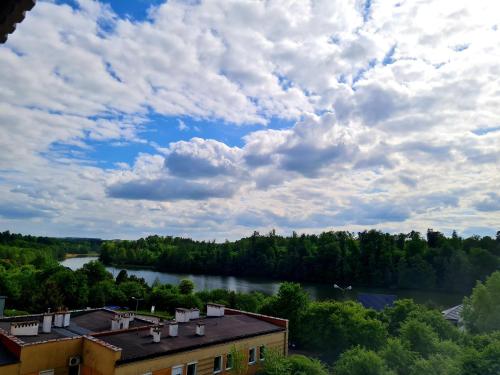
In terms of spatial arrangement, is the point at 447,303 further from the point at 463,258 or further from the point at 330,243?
the point at 330,243

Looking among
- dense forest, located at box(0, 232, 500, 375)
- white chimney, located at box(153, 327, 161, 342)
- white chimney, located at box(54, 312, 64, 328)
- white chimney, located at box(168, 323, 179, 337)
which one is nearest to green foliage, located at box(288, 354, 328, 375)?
dense forest, located at box(0, 232, 500, 375)

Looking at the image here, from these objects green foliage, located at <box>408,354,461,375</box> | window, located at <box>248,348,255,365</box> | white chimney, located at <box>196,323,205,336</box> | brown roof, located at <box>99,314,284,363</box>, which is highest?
white chimney, located at <box>196,323,205,336</box>

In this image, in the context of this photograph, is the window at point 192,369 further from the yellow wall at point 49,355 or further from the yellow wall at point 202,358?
the yellow wall at point 49,355

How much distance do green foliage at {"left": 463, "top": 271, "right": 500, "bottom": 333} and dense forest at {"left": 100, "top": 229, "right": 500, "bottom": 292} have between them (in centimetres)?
6788

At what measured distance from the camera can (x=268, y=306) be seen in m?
43.3

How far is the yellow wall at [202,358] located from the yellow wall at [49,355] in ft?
12.8

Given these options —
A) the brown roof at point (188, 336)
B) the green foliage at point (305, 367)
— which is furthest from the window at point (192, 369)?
the green foliage at point (305, 367)

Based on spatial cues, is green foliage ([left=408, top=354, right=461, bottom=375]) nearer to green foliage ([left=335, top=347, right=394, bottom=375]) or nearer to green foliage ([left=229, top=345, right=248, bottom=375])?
green foliage ([left=335, top=347, right=394, bottom=375])

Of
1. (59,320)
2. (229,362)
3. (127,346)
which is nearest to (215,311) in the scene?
(229,362)

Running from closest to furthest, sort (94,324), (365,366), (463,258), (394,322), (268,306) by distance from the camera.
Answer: (365,366) < (94,324) < (394,322) < (268,306) < (463,258)

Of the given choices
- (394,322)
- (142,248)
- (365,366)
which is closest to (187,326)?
(365,366)

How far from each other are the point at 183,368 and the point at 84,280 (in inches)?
1702

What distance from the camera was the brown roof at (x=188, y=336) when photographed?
70.9ft

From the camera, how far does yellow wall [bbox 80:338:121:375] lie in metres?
20.0
